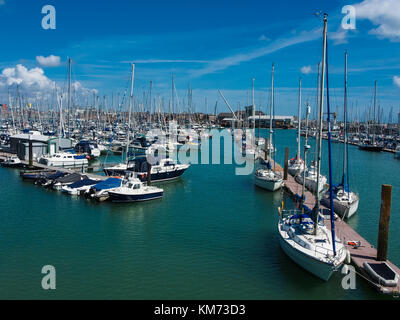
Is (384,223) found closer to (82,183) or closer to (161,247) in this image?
(161,247)

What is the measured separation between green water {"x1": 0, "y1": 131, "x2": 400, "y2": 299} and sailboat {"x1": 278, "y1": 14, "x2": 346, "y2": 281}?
2.24 feet

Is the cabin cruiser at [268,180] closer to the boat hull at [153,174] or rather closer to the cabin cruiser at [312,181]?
the cabin cruiser at [312,181]

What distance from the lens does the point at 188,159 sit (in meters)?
60.6

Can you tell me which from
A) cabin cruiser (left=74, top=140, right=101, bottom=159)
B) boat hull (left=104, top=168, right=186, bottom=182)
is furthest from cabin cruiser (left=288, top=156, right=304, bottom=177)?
cabin cruiser (left=74, top=140, right=101, bottom=159)

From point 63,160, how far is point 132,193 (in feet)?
66.0

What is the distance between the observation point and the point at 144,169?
3775 cm

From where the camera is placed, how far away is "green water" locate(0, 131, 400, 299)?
53.9 feet

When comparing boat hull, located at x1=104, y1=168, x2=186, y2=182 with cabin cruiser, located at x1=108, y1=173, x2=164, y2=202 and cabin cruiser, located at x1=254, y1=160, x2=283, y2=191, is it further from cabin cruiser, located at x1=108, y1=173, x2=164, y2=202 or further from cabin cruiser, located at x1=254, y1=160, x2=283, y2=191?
cabin cruiser, located at x1=254, y1=160, x2=283, y2=191

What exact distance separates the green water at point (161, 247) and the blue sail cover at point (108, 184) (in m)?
1.66

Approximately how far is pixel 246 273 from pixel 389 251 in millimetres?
8954

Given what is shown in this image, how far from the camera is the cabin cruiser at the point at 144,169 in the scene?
1486 inches

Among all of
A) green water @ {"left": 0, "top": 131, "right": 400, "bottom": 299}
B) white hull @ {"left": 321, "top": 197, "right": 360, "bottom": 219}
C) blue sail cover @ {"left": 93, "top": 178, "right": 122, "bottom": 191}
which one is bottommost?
green water @ {"left": 0, "top": 131, "right": 400, "bottom": 299}
